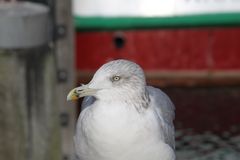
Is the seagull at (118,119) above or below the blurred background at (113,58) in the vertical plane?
above

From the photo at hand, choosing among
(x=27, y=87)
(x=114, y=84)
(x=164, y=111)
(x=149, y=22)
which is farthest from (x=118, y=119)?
(x=149, y=22)

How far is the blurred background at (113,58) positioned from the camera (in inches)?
135

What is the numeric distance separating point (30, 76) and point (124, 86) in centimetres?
117

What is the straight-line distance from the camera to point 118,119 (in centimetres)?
232

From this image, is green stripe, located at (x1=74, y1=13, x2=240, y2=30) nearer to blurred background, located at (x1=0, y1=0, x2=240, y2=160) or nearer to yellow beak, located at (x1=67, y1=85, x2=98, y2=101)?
blurred background, located at (x1=0, y1=0, x2=240, y2=160)

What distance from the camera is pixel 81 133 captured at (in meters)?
2.40

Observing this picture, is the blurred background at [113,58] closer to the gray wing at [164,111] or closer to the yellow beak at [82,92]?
the gray wing at [164,111]

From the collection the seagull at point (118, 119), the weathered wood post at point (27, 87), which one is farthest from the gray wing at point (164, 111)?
the weathered wood post at point (27, 87)

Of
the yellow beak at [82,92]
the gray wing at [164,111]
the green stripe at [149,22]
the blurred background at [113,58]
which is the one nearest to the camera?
the yellow beak at [82,92]

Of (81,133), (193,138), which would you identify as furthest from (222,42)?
(81,133)

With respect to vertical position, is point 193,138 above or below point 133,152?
below

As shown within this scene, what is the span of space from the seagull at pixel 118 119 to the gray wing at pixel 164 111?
0.17ft

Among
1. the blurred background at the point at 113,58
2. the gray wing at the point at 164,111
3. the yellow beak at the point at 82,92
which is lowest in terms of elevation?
the blurred background at the point at 113,58

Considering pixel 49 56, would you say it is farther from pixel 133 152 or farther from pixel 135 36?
pixel 133 152
